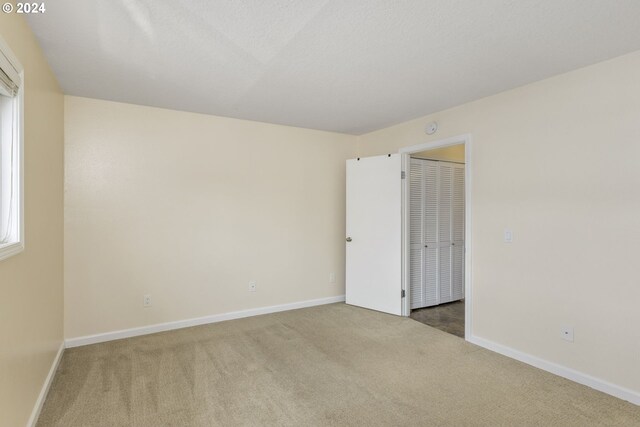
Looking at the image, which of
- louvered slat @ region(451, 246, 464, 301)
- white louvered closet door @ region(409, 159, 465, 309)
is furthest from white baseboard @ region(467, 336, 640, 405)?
louvered slat @ region(451, 246, 464, 301)

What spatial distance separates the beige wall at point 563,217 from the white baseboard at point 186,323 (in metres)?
2.09

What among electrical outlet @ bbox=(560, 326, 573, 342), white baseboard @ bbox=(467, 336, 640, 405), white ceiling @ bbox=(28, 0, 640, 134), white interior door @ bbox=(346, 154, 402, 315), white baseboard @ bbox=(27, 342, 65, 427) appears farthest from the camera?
white interior door @ bbox=(346, 154, 402, 315)

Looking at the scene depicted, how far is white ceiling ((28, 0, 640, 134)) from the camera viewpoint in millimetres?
1834

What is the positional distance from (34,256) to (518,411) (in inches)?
125

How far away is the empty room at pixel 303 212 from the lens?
1956 millimetres

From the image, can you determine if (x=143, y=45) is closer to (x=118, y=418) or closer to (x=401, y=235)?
(x=118, y=418)

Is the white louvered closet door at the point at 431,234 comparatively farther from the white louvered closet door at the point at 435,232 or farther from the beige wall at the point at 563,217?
the beige wall at the point at 563,217

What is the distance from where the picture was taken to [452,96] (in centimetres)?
317

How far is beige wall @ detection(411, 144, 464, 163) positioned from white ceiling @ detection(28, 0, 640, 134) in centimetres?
128

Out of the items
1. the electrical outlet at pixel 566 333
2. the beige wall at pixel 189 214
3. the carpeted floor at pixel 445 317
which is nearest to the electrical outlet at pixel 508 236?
the electrical outlet at pixel 566 333

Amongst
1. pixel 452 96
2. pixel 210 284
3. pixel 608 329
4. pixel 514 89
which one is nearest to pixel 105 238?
pixel 210 284

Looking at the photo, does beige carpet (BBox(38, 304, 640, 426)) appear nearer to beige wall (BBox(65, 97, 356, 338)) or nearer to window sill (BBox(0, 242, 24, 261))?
beige wall (BBox(65, 97, 356, 338))

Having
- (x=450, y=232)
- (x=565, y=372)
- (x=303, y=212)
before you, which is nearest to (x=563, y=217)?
(x=565, y=372)

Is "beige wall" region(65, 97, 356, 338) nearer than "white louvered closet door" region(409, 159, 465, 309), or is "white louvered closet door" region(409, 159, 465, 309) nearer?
"beige wall" region(65, 97, 356, 338)
